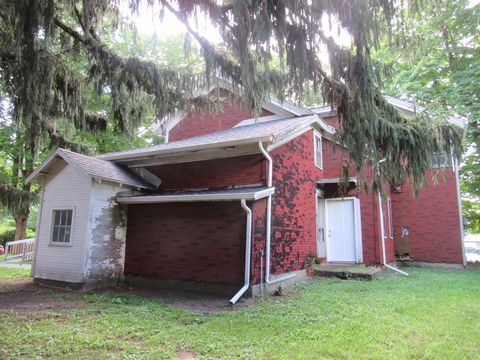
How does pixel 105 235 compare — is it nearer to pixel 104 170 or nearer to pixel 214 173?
pixel 104 170

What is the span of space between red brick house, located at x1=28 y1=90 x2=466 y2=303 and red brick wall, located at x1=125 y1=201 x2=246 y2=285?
3cm

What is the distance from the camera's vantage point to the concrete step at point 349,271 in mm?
10188

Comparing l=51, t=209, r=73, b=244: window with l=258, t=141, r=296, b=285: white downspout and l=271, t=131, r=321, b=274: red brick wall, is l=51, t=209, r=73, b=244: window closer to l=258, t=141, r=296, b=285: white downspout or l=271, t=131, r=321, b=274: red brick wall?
l=258, t=141, r=296, b=285: white downspout

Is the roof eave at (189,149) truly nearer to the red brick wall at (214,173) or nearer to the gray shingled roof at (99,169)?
the gray shingled roof at (99,169)

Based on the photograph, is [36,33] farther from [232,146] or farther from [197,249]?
[197,249]

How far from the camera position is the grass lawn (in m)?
4.18

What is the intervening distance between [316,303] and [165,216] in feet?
14.5

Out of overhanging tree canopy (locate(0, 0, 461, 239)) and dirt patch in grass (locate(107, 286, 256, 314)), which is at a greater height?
overhanging tree canopy (locate(0, 0, 461, 239))

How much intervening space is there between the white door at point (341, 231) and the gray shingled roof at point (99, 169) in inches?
259

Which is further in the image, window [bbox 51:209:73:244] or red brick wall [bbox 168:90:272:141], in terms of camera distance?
red brick wall [bbox 168:90:272:141]

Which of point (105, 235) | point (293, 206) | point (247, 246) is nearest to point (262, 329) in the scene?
point (247, 246)

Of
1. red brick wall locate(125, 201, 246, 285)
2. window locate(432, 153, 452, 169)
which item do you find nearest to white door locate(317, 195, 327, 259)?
red brick wall locate(125, 201, 246, 285)

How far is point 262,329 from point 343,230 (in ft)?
26.1

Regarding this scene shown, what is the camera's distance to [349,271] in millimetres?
10398
